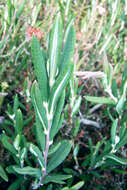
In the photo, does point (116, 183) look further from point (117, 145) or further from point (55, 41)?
point (55, 41)

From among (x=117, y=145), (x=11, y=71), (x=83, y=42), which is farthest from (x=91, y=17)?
(x=117, y=145)

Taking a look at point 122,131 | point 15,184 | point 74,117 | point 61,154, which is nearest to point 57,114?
point 61,154

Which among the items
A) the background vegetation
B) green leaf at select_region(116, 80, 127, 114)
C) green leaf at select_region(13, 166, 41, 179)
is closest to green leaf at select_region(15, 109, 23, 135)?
the background vegetation

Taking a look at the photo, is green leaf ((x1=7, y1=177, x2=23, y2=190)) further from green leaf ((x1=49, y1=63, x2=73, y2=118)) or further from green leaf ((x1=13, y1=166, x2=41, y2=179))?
green leaf ((x1=49, y1=63, x2=73, y2=118))

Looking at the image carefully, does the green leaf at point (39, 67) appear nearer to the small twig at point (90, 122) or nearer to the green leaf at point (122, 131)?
the green leaf at point (122, 131)

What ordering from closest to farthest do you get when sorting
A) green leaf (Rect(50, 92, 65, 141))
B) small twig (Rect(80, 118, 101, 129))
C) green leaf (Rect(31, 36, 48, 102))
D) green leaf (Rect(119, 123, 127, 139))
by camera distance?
green leaf (Rect(31, 36, 48, 102)) < green leaf (Rect(50, 92, 65, 141)) < green leaf (Rect(119, 123, 127, 139)) < small twig (Rect(80, 118, 101, 129))

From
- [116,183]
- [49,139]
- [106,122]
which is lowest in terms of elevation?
[116,183]

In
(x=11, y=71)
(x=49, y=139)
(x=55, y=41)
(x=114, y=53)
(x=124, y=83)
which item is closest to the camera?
(x=55, y=41)
